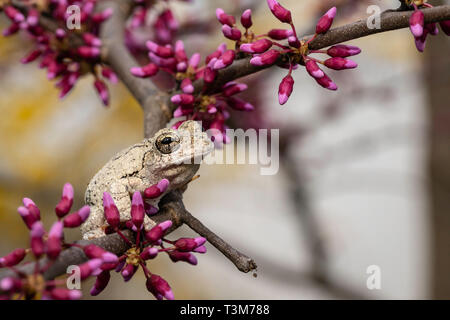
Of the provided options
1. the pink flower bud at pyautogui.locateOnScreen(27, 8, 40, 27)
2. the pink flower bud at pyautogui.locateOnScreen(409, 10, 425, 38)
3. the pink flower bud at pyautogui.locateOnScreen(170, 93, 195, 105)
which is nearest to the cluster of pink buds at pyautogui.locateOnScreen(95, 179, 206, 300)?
the pink flower bud at pyautogui.locateOnScreen(170, 93, 195, 105)

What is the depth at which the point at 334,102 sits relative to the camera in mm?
7730

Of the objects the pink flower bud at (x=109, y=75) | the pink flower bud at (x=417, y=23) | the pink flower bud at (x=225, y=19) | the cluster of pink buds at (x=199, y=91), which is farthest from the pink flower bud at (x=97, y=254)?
the pink flower bud at (x=109, y=75)

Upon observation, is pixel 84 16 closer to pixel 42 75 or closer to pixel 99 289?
pixel 99 289

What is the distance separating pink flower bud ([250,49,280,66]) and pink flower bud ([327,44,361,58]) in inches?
11.0

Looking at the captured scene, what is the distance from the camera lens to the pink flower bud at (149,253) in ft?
6.43

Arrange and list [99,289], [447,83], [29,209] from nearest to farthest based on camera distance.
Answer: [29,209] → [99,289] → [447,83]

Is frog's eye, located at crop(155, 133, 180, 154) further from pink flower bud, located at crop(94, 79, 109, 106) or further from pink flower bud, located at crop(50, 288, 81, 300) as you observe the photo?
pink flower bud, located at crop(94, 79, 109, 106)

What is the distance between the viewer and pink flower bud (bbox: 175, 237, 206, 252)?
2066 mm

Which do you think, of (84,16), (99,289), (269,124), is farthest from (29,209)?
(269,124)

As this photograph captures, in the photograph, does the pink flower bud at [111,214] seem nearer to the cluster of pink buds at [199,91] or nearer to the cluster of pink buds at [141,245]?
the cluster of pink buds at [141,245]

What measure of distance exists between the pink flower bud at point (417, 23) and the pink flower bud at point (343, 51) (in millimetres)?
288

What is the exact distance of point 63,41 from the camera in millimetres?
3256

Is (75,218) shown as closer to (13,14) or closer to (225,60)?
(225,60)
